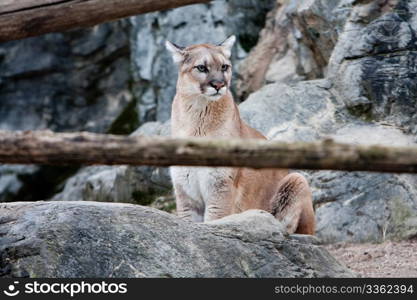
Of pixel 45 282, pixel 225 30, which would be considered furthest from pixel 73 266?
pixel 225 30

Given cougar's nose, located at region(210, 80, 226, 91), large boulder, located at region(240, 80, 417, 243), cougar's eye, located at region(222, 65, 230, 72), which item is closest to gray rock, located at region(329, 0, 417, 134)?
large boulder, located at region(240, 80, 417, 243)

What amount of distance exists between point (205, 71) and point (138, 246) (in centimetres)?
315

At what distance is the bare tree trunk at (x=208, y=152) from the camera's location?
4535 millimetres

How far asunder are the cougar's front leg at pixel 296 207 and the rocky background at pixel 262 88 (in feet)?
3.34

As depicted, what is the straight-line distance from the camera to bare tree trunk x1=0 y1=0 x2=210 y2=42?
6.60 metres

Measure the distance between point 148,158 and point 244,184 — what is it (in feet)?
14.1

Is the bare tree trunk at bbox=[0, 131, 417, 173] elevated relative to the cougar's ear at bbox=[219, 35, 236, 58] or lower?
elevated

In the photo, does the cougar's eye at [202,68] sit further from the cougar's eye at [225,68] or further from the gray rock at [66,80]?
the gray rock at [66,80]

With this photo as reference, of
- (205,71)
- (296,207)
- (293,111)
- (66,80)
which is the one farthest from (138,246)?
(66,80)

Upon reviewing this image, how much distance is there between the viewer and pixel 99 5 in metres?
6.61

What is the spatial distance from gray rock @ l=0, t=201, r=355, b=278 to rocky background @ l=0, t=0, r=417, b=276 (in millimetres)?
2822

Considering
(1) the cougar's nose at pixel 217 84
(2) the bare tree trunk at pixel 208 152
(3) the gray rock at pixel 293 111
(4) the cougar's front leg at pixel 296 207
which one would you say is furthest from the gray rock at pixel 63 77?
(2) the bare tree trunk at pixel 208 152

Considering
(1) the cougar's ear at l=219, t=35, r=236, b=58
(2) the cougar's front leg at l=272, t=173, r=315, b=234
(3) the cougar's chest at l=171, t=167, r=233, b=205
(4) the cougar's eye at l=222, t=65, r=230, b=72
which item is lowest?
(2) the cougar's front leg at l=272, t=173, r=315, b=234

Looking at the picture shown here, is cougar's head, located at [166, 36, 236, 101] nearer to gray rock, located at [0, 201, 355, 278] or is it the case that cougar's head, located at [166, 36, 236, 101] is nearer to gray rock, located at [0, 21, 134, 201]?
gray rock, located at [0, 201, 355, 278]
